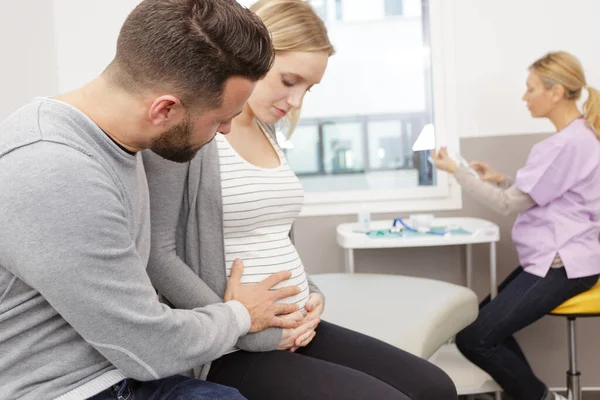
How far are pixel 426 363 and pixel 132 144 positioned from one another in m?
0.71

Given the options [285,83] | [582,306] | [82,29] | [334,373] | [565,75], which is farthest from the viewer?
[82,29]

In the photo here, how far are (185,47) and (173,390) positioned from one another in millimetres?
488

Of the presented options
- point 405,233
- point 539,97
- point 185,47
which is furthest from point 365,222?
point 185,47

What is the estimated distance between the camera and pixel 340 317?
1.63 m

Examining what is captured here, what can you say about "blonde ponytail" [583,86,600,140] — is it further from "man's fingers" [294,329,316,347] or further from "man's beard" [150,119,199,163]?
"man's beard" [150,119,199,163]

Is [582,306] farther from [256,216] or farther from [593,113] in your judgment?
[256,216]

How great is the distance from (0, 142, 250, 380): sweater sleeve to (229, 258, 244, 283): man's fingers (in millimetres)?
259

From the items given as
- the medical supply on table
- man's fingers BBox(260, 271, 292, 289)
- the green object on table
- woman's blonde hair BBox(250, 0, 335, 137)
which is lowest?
the green object on table

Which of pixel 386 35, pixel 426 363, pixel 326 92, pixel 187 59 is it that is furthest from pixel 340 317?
pixel 386 35

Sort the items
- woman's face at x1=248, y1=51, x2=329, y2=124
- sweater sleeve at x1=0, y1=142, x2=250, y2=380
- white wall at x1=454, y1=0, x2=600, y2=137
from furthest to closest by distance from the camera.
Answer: white wall at x1=454, y1=0, x2=600, y2=137, woman's face at x1=248, y1=51, x2=329, y2=124, sweater sleeve at x1=0, y1=142, x2=250, y2=380

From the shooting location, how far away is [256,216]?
1124mm

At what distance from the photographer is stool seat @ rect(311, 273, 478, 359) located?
4.87 ft

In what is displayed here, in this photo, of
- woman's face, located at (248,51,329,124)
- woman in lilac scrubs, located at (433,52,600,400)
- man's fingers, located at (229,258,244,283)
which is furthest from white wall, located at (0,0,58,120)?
woman in lilac scrubs, located at (433,52,600,400)

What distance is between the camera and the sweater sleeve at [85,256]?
0.71m
